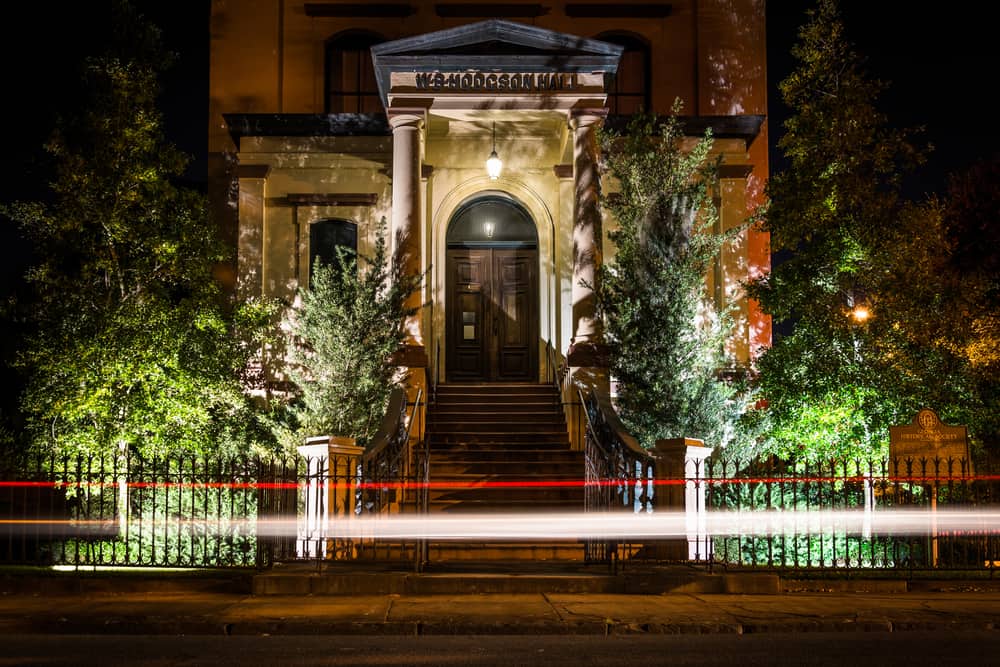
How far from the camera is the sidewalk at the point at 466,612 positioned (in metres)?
10.0

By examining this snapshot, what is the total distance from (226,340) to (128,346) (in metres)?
2.43

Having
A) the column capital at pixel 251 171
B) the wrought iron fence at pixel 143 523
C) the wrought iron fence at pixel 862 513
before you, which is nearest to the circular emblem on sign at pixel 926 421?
the wrought iron fence at pixel 862 513

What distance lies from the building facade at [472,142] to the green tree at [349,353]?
74 centimetres

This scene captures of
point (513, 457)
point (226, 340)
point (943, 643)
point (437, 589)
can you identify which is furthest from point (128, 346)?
point (943, 643)

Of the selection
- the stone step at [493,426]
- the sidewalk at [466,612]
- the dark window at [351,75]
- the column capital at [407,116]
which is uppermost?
the dark window at [351,75]

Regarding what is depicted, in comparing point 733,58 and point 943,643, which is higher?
point 733,58

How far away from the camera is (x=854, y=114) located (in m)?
18.1

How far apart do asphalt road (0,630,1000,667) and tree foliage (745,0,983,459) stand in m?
7.50

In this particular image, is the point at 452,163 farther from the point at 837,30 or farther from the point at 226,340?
the point at 837,30

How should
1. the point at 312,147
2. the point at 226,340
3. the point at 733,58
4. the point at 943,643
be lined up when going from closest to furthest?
1. the point at 943,643
2. the point at 226,340
3. the point at 312,147
4. the point at 733,58

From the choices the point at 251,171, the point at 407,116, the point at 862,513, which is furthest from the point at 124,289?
the point at 862,513

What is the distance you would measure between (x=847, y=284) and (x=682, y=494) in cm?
643

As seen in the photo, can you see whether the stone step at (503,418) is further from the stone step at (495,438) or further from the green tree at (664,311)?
the green tree at (664,311)

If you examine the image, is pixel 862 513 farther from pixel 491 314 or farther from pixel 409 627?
pixel 491 314
